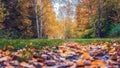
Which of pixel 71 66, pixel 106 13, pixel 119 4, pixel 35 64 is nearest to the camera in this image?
pixel 71 66

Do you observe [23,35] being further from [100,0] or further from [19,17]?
[100,0]

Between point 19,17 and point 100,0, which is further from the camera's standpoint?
point 100,0

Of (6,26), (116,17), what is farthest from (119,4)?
(6,26)

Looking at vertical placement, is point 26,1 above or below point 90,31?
above

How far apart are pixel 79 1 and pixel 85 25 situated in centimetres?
300

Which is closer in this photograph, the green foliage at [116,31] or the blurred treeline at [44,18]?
the blurred treeline at [44,18]

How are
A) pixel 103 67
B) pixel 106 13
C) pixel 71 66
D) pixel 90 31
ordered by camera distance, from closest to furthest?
pixel 103 67 → pixel 71 66 → pixel 106 13 → pixel 90 31

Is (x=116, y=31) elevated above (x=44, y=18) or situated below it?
below

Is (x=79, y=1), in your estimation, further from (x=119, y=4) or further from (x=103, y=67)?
(x=103, y=67)

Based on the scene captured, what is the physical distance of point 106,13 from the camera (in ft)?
112

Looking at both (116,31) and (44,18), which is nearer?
(116,31)

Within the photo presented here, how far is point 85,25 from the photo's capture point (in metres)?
38.1

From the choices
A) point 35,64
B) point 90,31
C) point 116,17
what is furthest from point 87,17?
point 35,64

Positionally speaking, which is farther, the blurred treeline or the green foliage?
the green foliage
